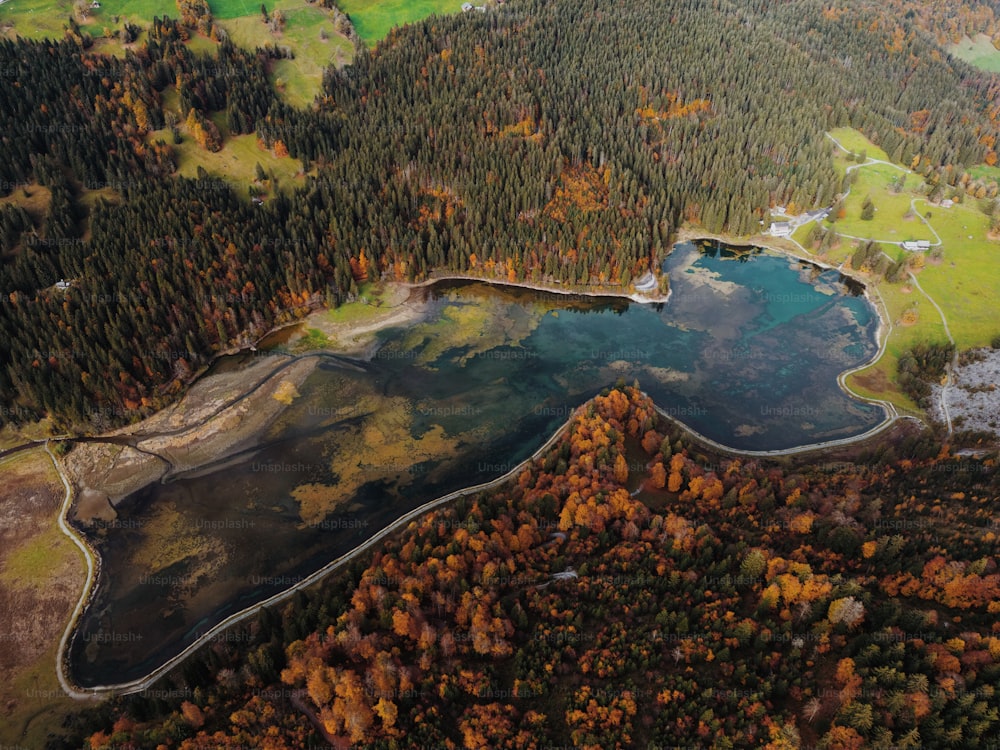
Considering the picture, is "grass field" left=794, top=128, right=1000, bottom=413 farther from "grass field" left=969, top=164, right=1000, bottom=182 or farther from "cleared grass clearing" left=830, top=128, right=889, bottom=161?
"grass field" left=969, top=164, right=1000, bottom=182

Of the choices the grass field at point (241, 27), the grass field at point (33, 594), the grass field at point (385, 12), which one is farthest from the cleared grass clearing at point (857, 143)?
the grass field at point (33, 594)

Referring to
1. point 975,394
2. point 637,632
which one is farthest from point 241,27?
point 975,394

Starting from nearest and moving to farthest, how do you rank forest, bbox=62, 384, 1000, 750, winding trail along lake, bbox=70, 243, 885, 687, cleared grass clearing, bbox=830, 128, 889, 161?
forest, bbox=62, 384, 1000, 750
winding trail along lake, bbox=70, 243, 885, 687
cleared grass clearing, bbox=830, 128, 889, 161

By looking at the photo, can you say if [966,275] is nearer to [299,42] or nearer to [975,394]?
[975,394]

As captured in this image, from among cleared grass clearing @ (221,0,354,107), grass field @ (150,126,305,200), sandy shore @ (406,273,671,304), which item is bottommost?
sandy shore @ (406,273,671,304)

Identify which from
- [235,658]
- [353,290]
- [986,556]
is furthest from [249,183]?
[986,556]

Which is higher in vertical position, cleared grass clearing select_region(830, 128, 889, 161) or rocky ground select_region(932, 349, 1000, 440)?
cleared grass clearing select_region(830, 128, 889, 161)

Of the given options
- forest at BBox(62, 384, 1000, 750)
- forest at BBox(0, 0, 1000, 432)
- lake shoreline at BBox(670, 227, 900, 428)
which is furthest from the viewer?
forest at BBox(0, 0, 1000, 432)

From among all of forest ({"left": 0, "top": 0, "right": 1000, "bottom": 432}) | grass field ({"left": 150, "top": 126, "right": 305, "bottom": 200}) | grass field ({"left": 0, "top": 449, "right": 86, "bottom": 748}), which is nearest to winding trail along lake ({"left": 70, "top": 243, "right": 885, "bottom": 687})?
grass field ({"left": 0, "top": 449, "right": 86, "bottom": 748})
